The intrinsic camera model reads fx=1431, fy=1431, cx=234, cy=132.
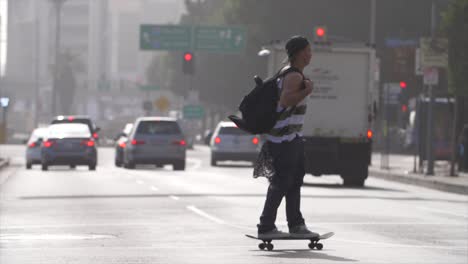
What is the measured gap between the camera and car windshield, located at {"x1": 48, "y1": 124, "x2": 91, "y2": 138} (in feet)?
145

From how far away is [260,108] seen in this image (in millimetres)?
13008

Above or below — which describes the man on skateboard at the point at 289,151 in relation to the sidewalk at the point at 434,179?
above

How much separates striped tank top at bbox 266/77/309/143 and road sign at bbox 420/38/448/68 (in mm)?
23853

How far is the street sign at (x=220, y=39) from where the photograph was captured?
78.9 meters

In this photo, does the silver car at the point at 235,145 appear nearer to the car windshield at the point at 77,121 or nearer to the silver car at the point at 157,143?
the car windshield at the point at 77,121

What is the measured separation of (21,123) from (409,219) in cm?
14374

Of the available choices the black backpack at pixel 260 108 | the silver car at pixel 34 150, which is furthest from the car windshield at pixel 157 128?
the black backpack at pixel 260 108

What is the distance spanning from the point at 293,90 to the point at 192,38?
66257mm

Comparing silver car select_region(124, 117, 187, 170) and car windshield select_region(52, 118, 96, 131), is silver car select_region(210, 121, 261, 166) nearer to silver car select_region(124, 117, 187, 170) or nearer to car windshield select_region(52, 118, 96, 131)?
car windshield select_region(52, 118, 96, 131)

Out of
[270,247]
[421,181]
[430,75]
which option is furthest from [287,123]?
[430,75]

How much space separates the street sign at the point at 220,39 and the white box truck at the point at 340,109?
46418mm

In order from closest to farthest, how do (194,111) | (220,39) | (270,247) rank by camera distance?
1. (270,247)
2. (220,39)
3. (194,111)

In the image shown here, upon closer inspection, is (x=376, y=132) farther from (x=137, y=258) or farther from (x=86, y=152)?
(x=137, y=258)

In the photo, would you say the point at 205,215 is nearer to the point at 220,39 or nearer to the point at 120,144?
the point at 120,144
